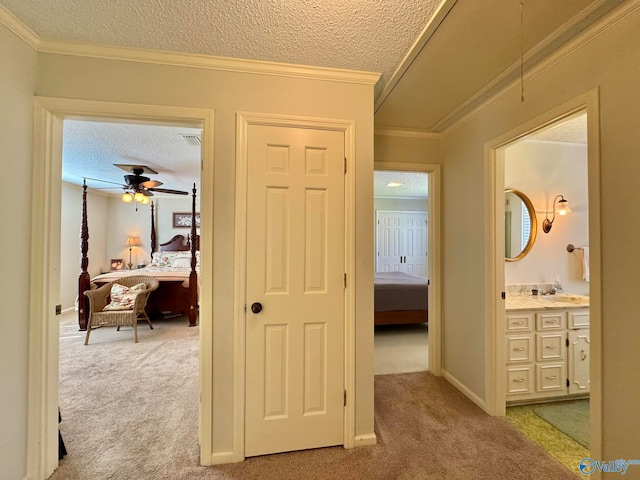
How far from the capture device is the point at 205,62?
1.68m

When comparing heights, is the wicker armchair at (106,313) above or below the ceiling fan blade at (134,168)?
below

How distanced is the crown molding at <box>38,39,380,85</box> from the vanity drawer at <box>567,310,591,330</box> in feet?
8.43

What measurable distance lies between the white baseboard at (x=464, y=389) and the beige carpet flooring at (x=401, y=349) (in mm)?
288

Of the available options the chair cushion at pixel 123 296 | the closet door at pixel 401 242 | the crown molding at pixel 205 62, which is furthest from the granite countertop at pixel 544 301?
the chair cushion at pixel 123 296

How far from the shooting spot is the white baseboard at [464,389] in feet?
7.42

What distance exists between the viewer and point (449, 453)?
5.78ft

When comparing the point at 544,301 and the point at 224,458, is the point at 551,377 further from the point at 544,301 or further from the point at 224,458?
the point at 224,458

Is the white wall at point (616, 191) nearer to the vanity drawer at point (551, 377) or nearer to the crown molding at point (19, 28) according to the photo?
the vanity drawer at point (551, 377)

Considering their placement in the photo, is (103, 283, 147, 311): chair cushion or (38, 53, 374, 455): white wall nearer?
(38, 53, 374, 455): white wall

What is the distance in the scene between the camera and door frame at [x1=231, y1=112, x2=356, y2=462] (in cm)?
169

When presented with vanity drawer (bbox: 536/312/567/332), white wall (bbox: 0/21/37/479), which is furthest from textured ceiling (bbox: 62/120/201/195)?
vanity drawer (bbox: 536/312/567/332)

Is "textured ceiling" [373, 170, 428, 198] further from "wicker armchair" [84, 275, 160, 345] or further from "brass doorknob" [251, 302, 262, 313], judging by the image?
"wicker armchair" [84, 275, 160, 345]

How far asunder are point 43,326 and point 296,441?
163 cm

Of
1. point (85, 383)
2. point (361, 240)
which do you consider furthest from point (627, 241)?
point (85, 383)
